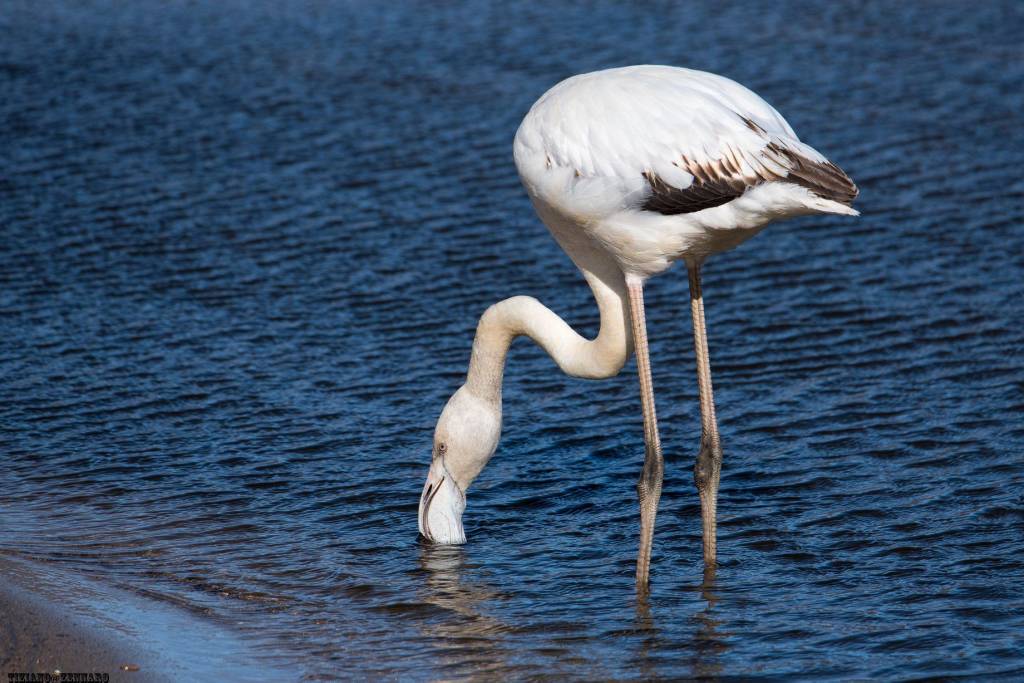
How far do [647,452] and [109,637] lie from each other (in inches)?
97.1

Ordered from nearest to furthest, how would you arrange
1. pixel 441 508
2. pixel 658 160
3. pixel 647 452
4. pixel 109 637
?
pixel 109 637
pixel 658 160
pixel 647 452
pixel 441 508

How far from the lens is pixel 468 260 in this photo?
11.1 m

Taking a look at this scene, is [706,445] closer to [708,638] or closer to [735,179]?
[708,638]

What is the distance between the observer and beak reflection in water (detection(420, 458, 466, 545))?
7.10m

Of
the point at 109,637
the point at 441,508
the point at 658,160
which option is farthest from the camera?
the point at 441,508

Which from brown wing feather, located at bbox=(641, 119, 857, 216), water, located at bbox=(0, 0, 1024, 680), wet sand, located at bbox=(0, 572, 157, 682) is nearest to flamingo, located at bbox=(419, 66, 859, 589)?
brown wing feather, located at bbox=(641, 119, 857, 216)

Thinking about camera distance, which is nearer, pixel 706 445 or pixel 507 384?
pixel 706 445

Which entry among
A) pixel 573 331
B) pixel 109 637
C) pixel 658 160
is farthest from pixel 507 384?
pixel 109 637

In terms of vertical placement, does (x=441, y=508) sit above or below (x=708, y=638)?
above

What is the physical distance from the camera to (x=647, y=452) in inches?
268

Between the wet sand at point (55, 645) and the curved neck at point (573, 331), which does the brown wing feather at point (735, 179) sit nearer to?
the curved neck at point (573, 331)

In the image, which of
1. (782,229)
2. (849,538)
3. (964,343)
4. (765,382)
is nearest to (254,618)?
(849,538)

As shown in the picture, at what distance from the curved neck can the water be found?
87 cm

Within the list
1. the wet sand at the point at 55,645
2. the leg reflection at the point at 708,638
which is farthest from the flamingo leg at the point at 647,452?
the wet sand at the point at 55,645
